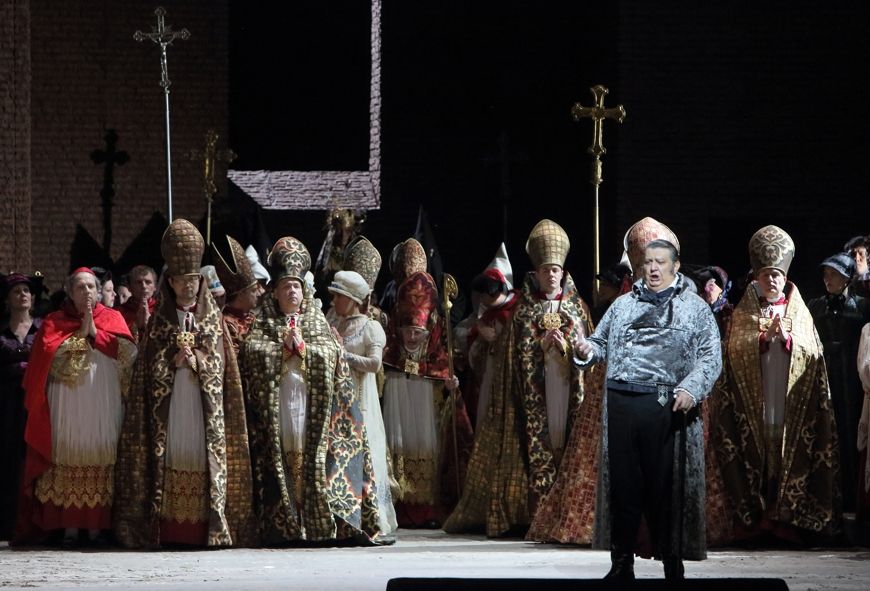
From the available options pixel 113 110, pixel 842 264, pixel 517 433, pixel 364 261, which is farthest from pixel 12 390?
pixel 842 264

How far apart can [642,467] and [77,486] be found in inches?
123

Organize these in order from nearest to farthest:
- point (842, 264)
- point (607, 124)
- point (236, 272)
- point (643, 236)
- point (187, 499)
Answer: point (643, 236)
point (187, 499)
point (842, 264)
point (236, 272)
point (607, 124)

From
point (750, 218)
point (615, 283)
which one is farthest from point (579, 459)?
point (750, 218)

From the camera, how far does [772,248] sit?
859cm

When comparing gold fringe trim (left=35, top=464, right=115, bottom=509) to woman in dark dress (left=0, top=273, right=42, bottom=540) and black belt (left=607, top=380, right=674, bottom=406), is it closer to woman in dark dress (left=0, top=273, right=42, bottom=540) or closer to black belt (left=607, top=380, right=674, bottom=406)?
woman in dark dress (left=0, top=273, right=42, bottom=540)

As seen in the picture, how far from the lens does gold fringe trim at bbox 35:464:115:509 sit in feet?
27.5

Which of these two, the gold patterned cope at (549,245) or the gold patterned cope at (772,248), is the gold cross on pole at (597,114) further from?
the gold patterned cope at (772,248)

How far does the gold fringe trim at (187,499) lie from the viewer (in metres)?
8.28

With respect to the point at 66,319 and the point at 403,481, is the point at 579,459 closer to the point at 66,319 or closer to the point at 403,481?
the point at 403,481

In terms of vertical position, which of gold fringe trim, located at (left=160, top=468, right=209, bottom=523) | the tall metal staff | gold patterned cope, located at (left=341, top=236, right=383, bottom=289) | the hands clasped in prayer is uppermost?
the tall metal staff

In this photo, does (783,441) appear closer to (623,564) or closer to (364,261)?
(623,564)

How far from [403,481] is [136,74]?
461 centimetres

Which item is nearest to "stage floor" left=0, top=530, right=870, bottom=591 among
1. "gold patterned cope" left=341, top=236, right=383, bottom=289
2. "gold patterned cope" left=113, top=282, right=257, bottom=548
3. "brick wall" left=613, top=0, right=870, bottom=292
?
"gold patterned cope" left=113, top=282, right=257, bottom=548

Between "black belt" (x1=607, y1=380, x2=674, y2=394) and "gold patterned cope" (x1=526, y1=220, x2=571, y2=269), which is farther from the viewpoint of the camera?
"gold patterned cope" (x1=526, y1=220, x2=571, y2=269)
